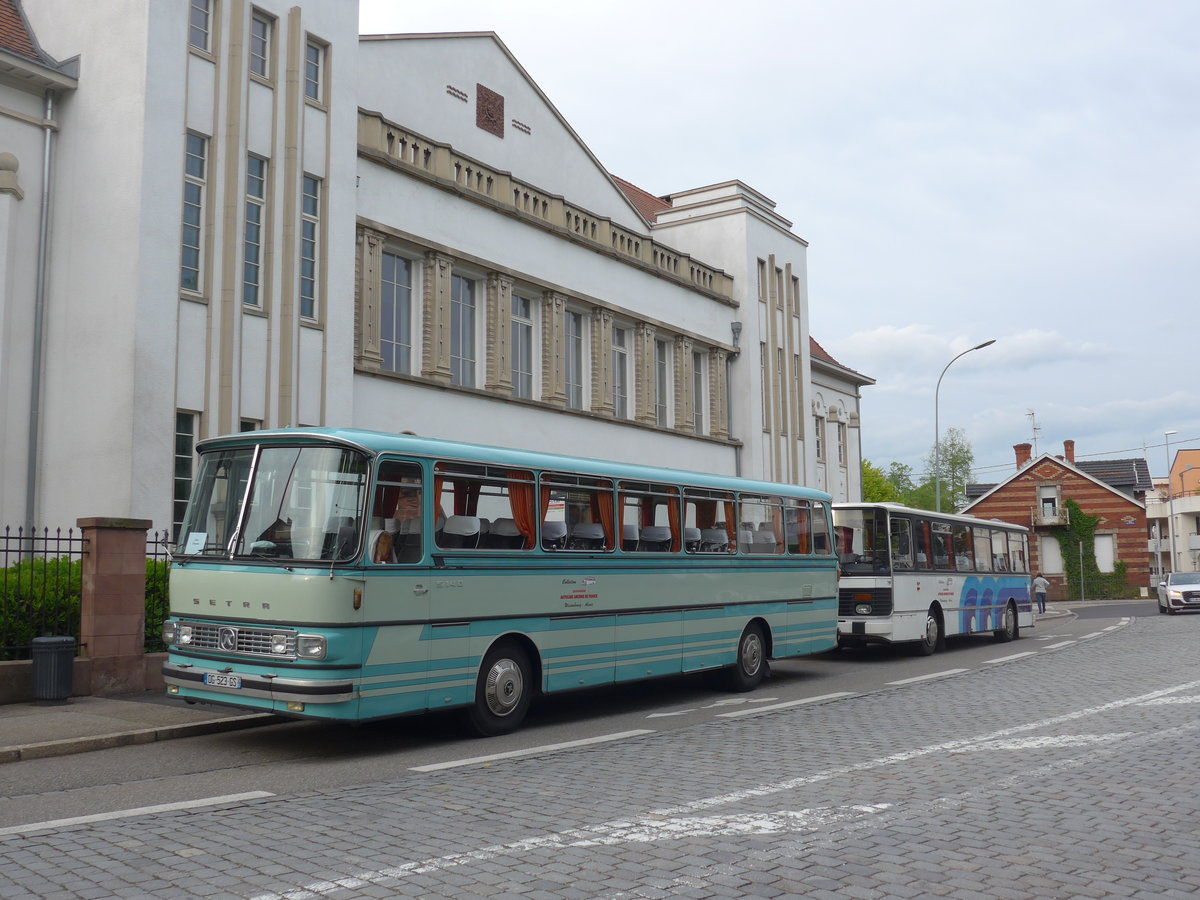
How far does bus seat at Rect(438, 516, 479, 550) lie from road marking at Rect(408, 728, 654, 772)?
1.98 meters

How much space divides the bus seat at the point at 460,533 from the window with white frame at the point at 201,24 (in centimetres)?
1139

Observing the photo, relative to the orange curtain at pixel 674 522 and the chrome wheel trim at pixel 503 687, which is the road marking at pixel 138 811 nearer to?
the chrome wheel trim at pixel 503 687

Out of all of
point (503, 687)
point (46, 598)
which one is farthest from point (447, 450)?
point (46, 598)

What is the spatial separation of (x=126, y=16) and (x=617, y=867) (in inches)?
646

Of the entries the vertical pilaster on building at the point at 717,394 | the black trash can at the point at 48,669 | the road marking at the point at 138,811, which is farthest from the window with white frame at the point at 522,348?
the road marking at the point at 138,811

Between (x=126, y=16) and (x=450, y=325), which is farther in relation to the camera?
(x=450, y=325)

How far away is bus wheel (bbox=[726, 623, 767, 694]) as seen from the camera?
15.2 meters

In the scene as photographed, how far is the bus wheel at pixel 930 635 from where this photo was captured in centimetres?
2120

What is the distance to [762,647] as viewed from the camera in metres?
15.8

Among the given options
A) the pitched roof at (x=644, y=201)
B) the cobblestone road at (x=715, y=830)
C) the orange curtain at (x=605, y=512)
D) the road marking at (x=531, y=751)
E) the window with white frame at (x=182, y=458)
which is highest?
the pitched roof at (x=644, y=201)

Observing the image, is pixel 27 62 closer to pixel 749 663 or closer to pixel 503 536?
pixel 503 536

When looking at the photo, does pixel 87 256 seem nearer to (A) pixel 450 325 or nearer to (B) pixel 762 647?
Result: (A) pixel 450 325

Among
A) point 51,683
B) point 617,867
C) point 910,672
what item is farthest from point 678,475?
point 617,867

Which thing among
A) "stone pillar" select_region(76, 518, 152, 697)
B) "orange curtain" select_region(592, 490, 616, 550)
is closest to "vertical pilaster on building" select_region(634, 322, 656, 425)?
"orange curtain" select_region(592, 490, 616, 550)
